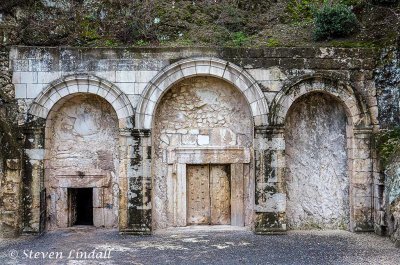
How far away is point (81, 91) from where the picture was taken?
8.95m

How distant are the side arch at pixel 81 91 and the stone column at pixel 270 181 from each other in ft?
9.80

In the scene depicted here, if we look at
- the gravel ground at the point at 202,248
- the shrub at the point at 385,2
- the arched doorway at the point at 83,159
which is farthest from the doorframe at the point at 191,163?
the shrub at the point at 385,2

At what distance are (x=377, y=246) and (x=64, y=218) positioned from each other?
672cm

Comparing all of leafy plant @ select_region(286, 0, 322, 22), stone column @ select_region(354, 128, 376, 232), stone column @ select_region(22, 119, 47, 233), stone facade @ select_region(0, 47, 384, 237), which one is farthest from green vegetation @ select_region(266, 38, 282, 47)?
stone column @ select_region(22, 119, 47, 233)

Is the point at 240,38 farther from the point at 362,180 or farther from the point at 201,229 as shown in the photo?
the point at 201,229

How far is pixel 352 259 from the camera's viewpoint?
7.08 metres

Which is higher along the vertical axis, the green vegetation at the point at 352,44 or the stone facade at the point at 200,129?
the green vegetation at the point at 352,44

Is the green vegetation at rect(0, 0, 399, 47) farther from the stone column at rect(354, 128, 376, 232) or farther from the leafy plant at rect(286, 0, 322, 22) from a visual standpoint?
the stone column at rect(354, 128, 376, 232)

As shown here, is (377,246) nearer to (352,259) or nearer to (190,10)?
(352,259)

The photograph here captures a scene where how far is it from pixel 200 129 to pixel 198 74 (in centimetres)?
130

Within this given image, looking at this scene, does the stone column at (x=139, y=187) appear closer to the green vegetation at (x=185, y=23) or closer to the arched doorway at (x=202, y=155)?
the arched doorway at (x=202, y=155)

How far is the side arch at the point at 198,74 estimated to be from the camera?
891 centimetres

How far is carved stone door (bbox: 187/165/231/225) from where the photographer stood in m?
9.48

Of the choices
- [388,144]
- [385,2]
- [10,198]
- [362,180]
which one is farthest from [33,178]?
[385,2]
